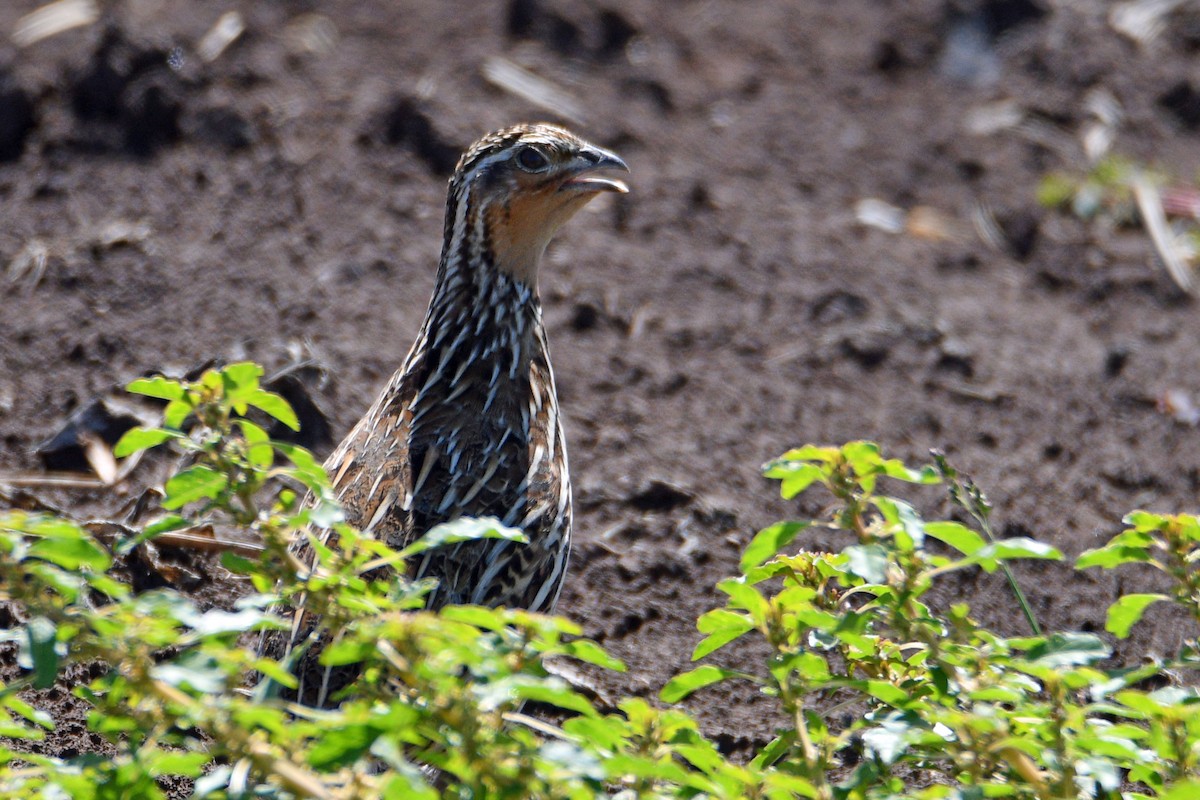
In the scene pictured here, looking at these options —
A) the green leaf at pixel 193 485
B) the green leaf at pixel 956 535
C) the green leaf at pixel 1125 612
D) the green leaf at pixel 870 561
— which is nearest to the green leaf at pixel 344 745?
the green leaf at pixel 193 485

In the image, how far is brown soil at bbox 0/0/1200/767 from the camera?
17.5ft

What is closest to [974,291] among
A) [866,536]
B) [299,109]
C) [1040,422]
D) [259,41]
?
[1040,422]

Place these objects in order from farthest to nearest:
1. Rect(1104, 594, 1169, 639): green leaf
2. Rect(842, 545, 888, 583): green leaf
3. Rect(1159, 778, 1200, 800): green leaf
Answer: Rect(1104, 594, 1169, 639): green leaf
Rect(842, 545, 888, 583): green leaf
Rect(1159, 778, 1200, 800): green leaf

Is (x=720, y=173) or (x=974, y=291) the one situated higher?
(x=720, y=173)

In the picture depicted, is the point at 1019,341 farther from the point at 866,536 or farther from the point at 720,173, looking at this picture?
the point at 866,536

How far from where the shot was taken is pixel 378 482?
3.85 meters

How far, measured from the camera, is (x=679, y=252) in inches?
270

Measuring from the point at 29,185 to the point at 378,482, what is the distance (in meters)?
3.71

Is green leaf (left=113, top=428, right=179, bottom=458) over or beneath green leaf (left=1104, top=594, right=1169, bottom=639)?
over

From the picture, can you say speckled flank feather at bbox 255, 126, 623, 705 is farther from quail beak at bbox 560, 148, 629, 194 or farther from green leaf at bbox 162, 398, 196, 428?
green leaf at bbox 162, 398, 196, 428

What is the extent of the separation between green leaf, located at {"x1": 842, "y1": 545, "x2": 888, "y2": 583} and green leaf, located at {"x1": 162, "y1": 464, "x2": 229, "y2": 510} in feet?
3.75

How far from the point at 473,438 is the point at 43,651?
6.11ft

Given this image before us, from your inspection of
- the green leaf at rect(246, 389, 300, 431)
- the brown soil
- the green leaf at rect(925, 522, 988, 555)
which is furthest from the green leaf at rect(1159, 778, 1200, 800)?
the brown soil

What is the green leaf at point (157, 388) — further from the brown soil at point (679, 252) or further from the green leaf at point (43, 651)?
the brown soil at point (679, 252)
